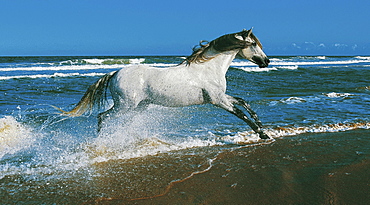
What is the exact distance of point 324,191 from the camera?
331 cm

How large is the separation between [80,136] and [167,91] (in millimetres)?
1979

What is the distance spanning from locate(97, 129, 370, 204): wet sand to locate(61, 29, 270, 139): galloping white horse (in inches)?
35.9

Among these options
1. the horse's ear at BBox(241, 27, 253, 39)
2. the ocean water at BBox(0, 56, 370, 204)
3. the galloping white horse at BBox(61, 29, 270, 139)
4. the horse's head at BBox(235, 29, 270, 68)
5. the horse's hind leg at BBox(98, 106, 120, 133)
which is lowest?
the ocean water at BBox(0, 56, 370, 204)

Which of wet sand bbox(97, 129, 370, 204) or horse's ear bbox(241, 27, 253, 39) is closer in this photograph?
wet sand bbox(97, 129, 370, 204)

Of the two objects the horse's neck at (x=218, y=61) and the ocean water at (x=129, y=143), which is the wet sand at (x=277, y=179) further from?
the horse's neck at (x=218, y=61)

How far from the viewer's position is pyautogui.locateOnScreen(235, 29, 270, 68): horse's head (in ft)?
17.4

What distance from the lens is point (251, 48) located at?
18.1 ft

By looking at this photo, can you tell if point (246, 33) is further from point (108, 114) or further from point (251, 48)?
point (108, 114)

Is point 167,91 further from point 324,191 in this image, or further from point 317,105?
point 317,105

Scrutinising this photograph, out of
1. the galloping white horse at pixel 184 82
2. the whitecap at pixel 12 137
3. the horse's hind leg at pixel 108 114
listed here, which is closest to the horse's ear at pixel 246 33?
the galloping white horse at pixel 184 82

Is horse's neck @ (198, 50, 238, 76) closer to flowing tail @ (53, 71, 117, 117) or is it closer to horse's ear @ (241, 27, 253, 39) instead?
horse's ear @ (241, 27, 253, 39)

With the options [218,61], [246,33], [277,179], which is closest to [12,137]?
[218,61]

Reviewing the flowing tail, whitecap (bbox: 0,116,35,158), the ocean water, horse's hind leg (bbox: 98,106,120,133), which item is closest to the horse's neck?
the ocean water

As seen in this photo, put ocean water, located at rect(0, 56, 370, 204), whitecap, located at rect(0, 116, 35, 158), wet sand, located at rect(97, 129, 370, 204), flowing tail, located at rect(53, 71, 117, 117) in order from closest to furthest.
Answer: wet sand, located at rect(97, 129, 370, 204) → ocean water, located at rect(0, 56, 370, 204) → whitecap, located at rect(0, 116, 35, 158) → flowing tail, located at rect(53, 71, 117, 117)
